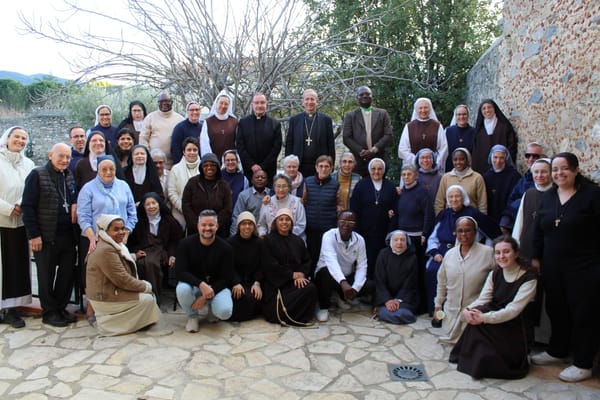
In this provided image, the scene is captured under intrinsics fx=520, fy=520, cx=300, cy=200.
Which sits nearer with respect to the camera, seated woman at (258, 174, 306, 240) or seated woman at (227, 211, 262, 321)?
seated woman at (227, 211, 262, 321)

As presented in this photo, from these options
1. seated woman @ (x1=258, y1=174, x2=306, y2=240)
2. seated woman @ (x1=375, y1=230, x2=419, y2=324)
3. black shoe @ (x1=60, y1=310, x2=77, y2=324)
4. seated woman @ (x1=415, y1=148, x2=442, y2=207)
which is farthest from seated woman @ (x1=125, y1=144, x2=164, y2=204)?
seated woman @ (x1=415, y1=148, x2=442, y2=207)

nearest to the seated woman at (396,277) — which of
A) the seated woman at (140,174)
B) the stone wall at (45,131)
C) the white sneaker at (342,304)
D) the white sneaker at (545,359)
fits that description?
the white sneaker at (342,304)

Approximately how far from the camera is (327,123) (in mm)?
5906

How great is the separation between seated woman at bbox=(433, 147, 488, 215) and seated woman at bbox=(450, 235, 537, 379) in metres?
1.17

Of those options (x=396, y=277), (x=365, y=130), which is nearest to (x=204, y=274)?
(x=396, y=277)

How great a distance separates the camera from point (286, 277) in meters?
5.00

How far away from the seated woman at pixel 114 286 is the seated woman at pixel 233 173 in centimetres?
135

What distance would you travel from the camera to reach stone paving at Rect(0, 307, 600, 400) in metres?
3.55

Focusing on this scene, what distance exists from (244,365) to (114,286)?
1405mm

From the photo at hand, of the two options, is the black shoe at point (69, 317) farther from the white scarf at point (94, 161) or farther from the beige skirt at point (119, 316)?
the white scarf at point (94, 161)

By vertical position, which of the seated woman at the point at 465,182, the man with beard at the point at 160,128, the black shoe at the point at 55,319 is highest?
the man with beard at the point at 160,128

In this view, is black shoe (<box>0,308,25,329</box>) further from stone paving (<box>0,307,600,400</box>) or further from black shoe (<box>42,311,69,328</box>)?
black shoe (<box>42,311,69,328</box>)

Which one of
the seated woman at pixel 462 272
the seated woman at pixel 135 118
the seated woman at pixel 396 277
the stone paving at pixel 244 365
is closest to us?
the stone paving at pixel 244 365

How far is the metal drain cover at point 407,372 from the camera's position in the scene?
3775 millimetres
